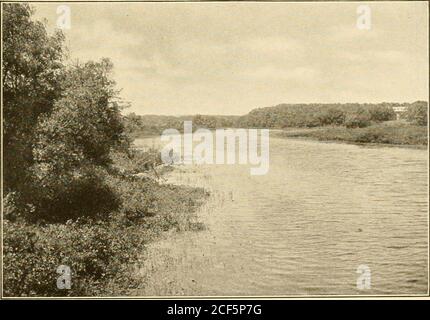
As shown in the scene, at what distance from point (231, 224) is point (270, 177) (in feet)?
4.61

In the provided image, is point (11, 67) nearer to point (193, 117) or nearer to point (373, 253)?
point (193, 117)

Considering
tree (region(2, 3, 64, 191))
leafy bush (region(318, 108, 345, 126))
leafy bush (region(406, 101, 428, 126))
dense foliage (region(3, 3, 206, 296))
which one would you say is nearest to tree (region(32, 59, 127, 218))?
dense foliage (region(3, 3, 206, 296))

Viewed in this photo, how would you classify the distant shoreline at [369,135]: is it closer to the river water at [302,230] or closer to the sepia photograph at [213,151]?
the sepia photograph at [213,151]

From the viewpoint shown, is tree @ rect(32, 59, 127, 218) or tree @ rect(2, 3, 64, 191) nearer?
tree @ rect(2, 3, 64, 191)

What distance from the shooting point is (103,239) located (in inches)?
407

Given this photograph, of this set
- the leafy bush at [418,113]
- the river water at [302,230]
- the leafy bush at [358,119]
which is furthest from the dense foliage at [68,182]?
the leafy bush at [418,113]

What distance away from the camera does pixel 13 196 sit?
10.3m

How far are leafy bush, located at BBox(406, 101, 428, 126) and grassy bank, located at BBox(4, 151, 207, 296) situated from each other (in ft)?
16.6

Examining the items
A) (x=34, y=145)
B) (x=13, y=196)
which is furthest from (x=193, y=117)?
(x=13, y=196)

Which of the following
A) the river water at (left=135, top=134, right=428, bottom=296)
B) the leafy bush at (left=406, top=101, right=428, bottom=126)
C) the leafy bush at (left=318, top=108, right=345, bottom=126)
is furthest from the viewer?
the leafy bush at (left=318, top=108, right=345, bottom=126)

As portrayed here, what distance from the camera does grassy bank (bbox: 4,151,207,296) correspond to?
976 centimetres

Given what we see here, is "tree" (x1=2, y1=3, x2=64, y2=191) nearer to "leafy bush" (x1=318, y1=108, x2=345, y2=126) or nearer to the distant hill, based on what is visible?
the distant hill

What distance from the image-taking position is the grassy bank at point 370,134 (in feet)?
34.4

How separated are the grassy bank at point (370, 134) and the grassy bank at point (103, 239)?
3012mm
